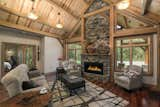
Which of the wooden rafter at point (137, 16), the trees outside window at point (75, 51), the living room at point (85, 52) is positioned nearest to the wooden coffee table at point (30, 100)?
the living room at point (85, 52)

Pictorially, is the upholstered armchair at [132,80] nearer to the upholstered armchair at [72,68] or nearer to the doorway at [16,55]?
the upholstered armchair at [72,68]

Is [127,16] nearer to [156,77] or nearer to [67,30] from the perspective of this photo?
[156,77]

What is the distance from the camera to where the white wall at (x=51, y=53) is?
24.8ft

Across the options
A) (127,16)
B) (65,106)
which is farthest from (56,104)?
(127,16)

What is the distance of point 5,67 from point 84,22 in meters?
5.42

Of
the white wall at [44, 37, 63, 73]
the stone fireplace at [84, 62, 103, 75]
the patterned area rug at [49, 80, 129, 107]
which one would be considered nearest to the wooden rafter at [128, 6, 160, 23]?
the stone fireplace at [84, 62, 103, 75]

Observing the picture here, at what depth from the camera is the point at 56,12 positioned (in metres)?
6.34

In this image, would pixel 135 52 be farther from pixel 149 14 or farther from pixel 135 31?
pixel 149 14

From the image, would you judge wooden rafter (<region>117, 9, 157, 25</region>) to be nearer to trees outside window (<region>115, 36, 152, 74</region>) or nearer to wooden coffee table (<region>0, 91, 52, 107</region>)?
trees outside window (<region>115, 36, 152, 74</region>)

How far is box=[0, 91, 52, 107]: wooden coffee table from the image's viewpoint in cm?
222

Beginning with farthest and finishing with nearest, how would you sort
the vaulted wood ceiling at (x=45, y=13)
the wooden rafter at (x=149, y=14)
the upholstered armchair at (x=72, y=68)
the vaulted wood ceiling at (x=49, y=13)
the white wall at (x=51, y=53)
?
the white wall at (x=51, y=53) → the upholstered armchair at (x=72, y=68) → the vaulted wood ceiling at (x=45, y=13) → the vaulted wood ceiling at (x=49, y=13) → the wooden rafter at (x=149, y=14)

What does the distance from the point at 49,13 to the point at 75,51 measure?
3.38 m

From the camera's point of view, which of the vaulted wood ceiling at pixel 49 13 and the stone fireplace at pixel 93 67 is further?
the stone fireplace at pixel 93 67

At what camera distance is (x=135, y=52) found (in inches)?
204
